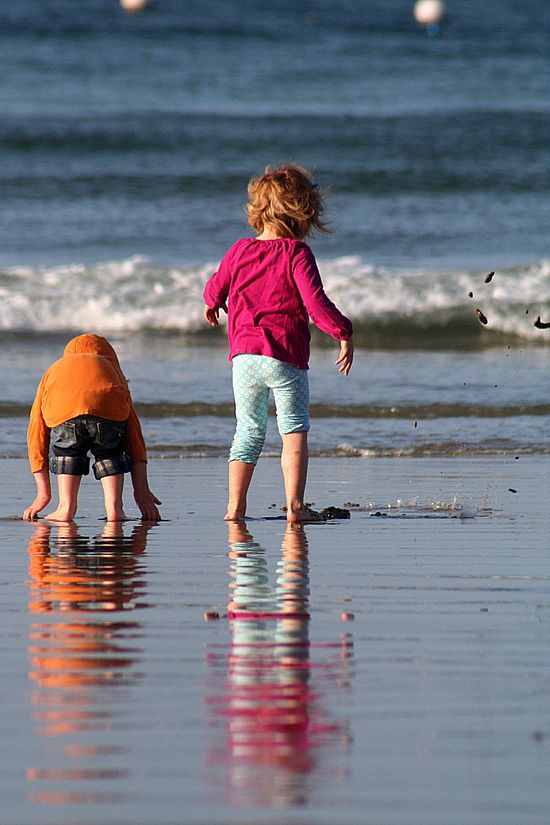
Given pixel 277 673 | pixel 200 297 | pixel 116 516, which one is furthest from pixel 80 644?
pixel 200 297

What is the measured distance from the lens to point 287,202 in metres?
4.91

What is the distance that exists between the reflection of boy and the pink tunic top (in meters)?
0.49

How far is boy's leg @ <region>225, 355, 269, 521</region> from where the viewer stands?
4.95 m

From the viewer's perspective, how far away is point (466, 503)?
525cm

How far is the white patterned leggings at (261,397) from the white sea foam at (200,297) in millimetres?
6510

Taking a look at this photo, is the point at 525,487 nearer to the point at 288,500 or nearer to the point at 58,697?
the point at 288,500

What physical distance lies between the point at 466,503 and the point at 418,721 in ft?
9.47

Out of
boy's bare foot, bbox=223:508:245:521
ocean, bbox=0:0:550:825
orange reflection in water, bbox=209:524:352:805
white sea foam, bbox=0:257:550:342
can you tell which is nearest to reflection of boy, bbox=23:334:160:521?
ocean, bbox=0:0:550:825

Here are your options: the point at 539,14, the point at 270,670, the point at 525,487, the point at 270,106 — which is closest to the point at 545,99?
the point at 270,106

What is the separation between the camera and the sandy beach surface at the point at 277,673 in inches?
81.9

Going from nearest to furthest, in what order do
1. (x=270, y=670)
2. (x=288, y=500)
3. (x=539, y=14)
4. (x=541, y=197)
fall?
(x=270, y=670) < (x=288, y=500) < (x=541, y=197) < (x=539, y=14)

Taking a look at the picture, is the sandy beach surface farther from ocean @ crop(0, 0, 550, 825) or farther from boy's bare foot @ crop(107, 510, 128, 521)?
boy's bare foot @ crop(107, 510, 128, 521)

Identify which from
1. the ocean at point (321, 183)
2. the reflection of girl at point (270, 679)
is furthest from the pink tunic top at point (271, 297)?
the ocean at point (321, 183)

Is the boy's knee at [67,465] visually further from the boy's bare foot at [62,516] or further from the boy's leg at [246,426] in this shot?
the boy's leg at [246,426]
